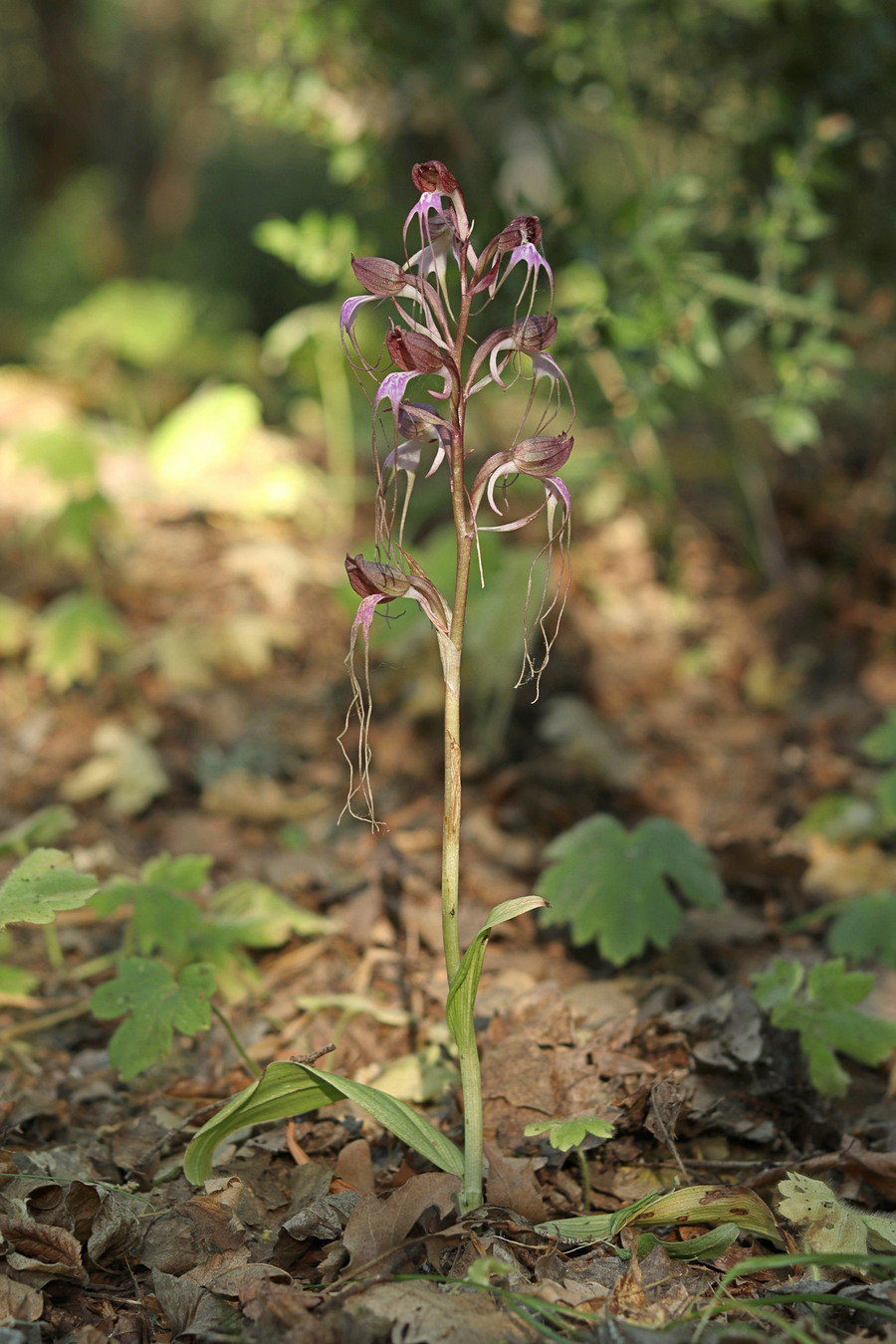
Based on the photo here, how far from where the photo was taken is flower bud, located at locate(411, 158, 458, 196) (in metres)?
1.28

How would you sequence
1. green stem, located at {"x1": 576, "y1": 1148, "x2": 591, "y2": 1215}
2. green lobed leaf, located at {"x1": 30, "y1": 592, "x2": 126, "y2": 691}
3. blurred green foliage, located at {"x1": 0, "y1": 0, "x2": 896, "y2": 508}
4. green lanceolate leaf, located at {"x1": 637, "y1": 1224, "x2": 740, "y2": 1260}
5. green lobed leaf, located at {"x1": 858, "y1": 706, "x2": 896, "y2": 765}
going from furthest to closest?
green lobed leaf, located at {"x1": 30, "y1": 592, "x2": 126, "y2": 691} < blurred green foliage, located at {"x1": 0, "y1": 0, "x2": 896, "y2": 508} < green lobed leaf, located at {"x1": 858, "y1": 706, "x2": 896, "y2": 765} < green stem, located at {"x1": 576, "y1": 1148, "x2": 591, "y2": 1215} < green lanceolate leaf, located at {"x1": 637, "y1": 1224, "x2": 740, "y2": 1260}

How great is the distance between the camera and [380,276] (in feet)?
4.29

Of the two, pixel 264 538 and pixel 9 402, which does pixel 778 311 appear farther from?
pixel 9 402

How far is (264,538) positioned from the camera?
4.09 meters

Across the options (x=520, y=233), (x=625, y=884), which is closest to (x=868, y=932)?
(x=625, y=884)

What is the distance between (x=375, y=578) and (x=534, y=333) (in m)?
0.38

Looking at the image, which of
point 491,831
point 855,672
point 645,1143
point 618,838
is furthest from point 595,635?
point 645,1143

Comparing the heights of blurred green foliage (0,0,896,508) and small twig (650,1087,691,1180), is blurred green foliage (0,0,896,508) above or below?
above

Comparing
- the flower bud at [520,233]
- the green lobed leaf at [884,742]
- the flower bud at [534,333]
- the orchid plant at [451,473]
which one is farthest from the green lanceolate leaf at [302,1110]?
the green lobed leaf at [884,742]

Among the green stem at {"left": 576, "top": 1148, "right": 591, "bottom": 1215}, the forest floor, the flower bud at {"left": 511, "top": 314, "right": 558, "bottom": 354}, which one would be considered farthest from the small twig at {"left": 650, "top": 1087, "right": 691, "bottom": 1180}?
the flower bud at {"left": 511, "top": 314, "right": 558, "bottom": 354}

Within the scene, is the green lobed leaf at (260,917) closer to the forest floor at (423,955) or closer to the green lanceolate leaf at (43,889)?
the forest floor at (423,955)

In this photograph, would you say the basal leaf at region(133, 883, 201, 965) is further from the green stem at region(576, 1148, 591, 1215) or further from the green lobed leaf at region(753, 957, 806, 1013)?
the green lobed leaf at region(753, 957, 806, 1013)

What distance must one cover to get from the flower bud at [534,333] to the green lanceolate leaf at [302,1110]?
1.02 m

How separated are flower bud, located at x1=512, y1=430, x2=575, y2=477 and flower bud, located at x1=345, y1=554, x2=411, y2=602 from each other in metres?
0.22
